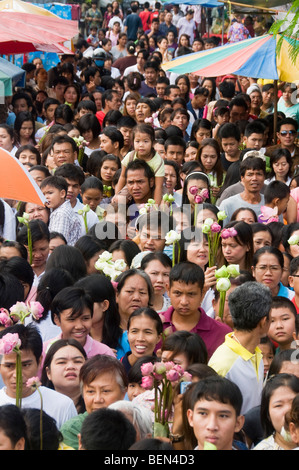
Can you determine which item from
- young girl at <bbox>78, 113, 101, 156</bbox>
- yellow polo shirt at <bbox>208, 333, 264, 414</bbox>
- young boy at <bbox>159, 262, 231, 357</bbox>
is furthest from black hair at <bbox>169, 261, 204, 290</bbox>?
young girl at <bbox>78, 113, 101, 156</bbox>

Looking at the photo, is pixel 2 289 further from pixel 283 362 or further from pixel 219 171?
pixel 219 171

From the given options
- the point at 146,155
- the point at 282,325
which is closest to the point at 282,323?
the point at 282,325

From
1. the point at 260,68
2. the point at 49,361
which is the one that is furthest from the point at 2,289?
the point at 260,68

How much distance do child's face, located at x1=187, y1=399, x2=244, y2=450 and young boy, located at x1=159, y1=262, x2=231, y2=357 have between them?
4.64 ft

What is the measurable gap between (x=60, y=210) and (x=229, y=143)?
269 centimetres

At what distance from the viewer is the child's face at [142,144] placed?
26.6 feet

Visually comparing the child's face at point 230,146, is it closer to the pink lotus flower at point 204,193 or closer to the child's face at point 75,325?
the pink lotus flower at point 204,193

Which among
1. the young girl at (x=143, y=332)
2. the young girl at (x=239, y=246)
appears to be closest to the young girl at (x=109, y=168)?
the young girl at (x=239, y=246)

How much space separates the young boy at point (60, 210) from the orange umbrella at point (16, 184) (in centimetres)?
116

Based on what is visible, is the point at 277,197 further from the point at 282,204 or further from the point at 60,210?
the point at 60,210

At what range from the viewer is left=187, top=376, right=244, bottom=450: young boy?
3797 millimetres

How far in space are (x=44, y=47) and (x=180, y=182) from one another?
195 inches

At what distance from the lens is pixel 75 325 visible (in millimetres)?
5098

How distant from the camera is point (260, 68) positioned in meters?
9.19
